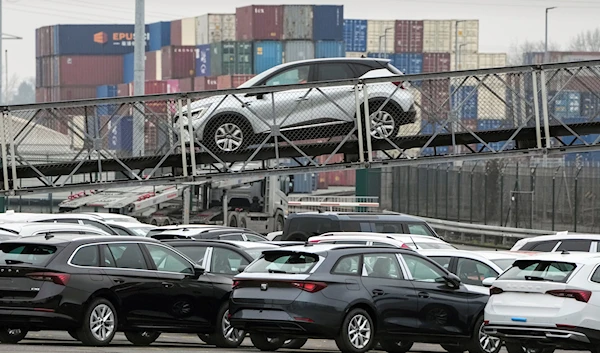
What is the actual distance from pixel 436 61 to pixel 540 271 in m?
87.1

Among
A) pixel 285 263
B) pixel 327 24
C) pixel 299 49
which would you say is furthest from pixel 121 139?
pixel 327 24

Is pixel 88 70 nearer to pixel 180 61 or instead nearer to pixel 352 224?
pixel 180 61

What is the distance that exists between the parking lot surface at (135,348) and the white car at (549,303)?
9.15ft

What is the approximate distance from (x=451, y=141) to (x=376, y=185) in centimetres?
4120

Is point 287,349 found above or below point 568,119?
below

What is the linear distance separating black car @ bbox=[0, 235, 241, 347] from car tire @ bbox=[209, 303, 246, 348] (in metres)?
0.01

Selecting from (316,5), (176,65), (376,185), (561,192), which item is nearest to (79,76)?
(176,65)

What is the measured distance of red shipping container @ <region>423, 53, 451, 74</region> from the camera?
101375mm

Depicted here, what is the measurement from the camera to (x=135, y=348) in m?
16.0

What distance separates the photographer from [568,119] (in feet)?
90.2

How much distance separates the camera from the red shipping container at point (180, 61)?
3841 inches

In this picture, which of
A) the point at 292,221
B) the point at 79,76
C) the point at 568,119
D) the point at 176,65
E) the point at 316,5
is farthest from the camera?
the point at 79,76

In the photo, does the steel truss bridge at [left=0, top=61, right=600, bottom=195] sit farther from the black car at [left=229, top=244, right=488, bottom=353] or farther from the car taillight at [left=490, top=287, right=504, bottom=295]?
the car taillight at [left=490, top=287, right=504, bottom=295]

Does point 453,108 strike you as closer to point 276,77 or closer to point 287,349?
point 276,77
